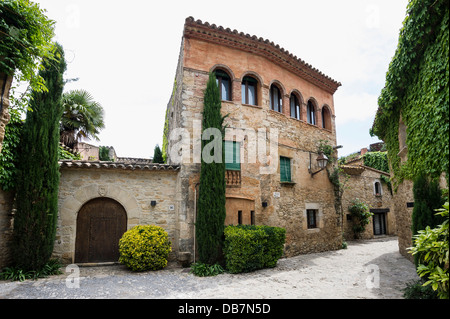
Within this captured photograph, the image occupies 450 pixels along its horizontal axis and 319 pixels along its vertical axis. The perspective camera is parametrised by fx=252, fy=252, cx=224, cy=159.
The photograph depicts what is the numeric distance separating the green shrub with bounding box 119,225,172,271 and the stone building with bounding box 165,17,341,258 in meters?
0.71

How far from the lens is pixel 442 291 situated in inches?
152

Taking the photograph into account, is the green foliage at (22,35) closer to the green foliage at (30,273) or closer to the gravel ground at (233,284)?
the gravel ground at (233,284)

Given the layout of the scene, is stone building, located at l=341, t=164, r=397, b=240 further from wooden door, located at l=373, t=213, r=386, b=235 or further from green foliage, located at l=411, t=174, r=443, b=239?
green foliage, located at l=411, t=174, r=443, b=239

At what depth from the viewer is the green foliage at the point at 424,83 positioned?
184 inches

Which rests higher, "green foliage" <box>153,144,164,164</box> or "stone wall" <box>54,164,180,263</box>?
"green foliage" <box>153,144,164,164</box>

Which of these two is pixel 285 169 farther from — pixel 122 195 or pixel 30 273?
pixel 30 273

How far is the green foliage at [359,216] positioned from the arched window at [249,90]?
32.0 feet

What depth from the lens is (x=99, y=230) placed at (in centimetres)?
819

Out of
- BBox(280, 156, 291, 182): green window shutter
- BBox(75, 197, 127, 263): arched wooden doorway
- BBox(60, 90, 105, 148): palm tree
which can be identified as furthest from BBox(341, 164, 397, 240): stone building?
BBox(60, 90, 105, 148): palm tree

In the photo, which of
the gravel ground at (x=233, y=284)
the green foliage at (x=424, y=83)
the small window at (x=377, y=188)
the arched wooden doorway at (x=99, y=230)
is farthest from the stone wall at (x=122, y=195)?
the small window at (x=377, y=188)

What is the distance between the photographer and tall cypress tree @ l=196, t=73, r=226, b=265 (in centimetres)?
775
